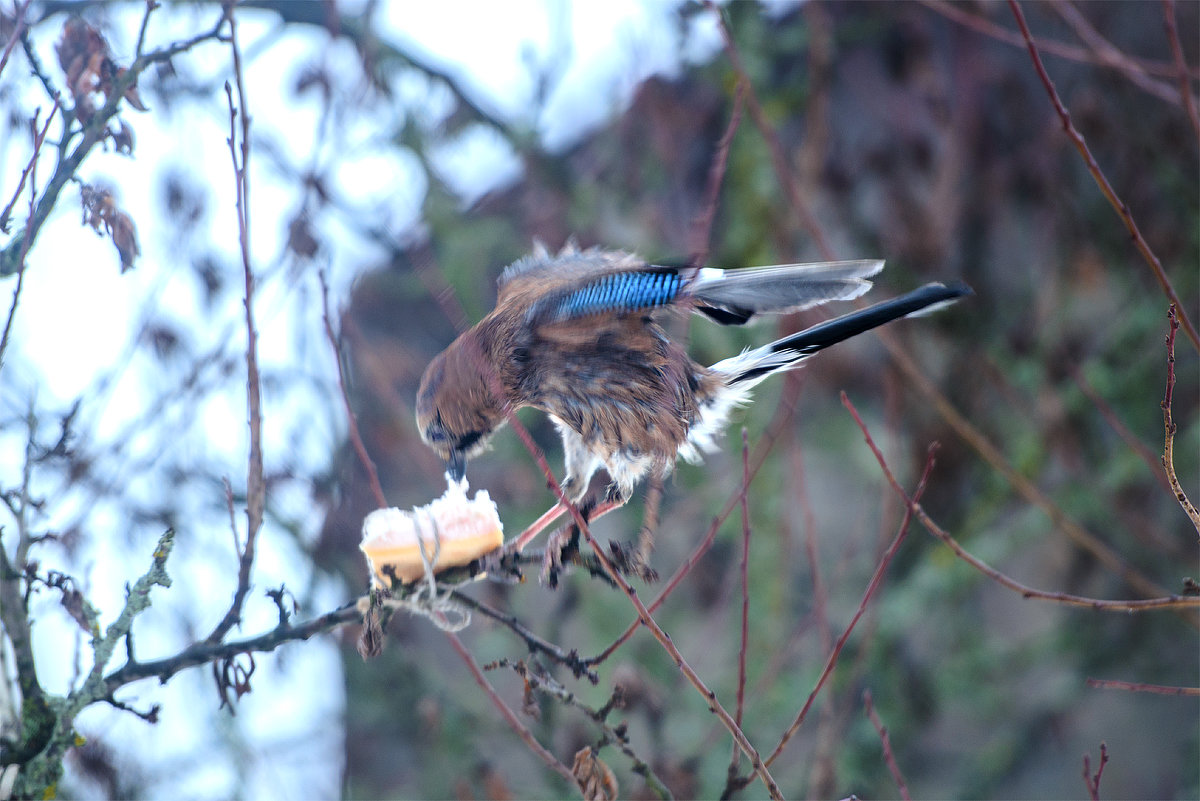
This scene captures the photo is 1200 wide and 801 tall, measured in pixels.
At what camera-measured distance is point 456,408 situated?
8.55ft

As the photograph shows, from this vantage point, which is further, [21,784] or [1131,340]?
[1131,340]

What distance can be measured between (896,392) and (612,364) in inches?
74.0

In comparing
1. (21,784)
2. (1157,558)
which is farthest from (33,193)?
(1157,558)

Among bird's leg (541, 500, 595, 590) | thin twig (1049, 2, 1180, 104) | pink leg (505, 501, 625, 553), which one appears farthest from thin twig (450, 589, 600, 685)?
thin twig (1049, 2, 1180, 104)

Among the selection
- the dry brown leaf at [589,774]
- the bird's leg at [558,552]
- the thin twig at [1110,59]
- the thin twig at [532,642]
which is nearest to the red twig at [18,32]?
the thin twig at [532,642]

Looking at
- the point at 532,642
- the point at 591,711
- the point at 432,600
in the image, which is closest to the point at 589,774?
the point at 591,711

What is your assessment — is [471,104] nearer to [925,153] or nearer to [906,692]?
[925,153]

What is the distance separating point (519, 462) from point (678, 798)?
220 cm

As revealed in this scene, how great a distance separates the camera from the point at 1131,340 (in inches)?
174

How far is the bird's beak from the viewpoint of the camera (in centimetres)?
271

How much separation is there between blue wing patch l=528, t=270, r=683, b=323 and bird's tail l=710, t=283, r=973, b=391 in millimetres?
364

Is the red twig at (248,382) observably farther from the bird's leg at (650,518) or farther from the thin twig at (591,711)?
the bird's leg at (650,518)

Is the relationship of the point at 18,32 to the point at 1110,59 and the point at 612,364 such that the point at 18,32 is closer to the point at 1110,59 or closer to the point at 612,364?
the point at 612,364

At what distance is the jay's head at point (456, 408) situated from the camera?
2561 millimetres
